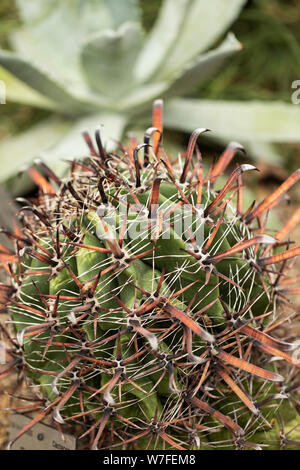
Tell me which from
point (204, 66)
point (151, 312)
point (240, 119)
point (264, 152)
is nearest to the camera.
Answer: point (151, 312)

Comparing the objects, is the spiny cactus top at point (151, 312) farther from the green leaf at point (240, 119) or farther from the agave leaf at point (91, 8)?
the agave leaf at point (91, 8)

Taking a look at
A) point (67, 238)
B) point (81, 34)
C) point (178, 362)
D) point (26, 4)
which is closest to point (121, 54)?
point (81, 34)

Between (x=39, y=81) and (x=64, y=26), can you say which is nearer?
(x=39, y=81)

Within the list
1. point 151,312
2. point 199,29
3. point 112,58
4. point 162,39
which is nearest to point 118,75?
point 112,58

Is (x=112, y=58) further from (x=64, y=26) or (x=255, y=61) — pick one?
(x=255, y=61)

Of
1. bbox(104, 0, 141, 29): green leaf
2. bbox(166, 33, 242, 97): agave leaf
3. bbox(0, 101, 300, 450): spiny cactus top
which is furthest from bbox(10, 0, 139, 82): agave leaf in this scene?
bbox(0, 101, 300, 450): spiny cactus top

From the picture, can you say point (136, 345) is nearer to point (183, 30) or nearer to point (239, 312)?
point (239, 312)
